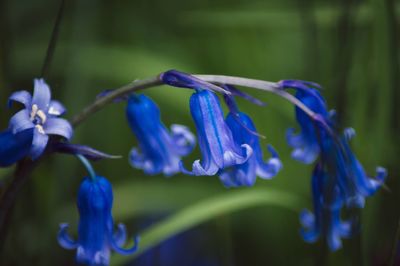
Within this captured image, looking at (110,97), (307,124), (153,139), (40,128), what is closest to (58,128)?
(40,128)

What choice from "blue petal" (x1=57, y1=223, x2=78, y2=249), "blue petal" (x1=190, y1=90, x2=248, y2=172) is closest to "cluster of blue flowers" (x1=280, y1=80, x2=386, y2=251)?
"blue petal" (x1=190, y1=90, x2=248, y2=172)

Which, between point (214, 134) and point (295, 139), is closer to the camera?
point (214, 134)

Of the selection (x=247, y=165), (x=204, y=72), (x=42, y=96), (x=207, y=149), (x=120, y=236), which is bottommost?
(x=204, y=72)

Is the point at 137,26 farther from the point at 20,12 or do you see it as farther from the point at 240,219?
the point at 240,219

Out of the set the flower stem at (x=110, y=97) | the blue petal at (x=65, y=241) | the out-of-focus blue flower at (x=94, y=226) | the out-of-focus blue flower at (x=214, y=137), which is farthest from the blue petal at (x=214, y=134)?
the blue petal at (x=65, y=241)

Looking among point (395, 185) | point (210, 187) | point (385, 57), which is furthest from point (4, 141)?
point (210, 187)

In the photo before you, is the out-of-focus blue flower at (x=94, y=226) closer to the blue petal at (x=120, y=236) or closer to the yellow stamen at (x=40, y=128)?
the blue petal at (x=120, y=236)

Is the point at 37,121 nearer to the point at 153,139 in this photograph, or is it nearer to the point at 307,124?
the point at 153,139
